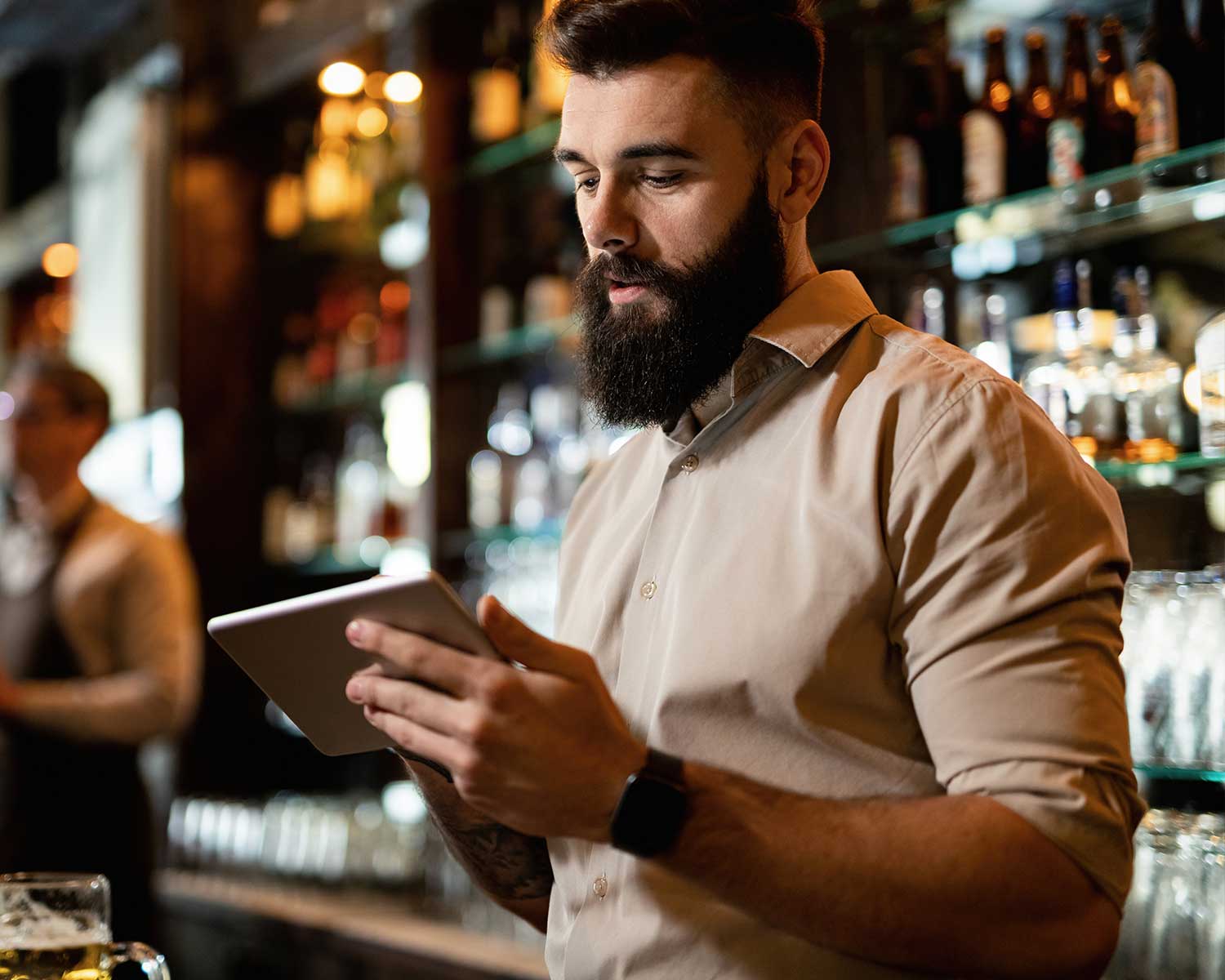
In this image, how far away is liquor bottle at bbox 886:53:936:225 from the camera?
2238 millimetres

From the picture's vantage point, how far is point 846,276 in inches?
51.7

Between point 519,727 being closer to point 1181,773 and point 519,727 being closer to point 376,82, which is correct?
point 1181,773

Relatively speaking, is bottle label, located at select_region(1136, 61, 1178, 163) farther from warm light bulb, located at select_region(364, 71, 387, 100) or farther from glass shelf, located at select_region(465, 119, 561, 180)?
warm light bulb, located at select_region(364, 71, 387, 100)

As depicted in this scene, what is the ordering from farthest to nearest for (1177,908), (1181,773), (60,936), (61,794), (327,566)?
(327,566)
(61,794)
(1181,773)
(1177,908)
(60,936)

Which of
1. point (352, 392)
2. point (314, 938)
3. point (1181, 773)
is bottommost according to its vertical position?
point (314, 938)

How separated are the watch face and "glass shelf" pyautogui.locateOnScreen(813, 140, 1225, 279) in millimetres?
1323

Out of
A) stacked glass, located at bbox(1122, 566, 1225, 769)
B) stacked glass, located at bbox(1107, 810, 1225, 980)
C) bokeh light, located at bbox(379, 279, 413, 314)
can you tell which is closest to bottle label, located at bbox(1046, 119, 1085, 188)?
stacked glass, located at bbox(1122, 566, 1225, 769)

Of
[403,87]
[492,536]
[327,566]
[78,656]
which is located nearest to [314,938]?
[78,656]

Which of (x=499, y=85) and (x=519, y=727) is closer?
(x=519, y=727)

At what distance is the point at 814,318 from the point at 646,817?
514 millimetres

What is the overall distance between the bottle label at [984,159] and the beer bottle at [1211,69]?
322mm

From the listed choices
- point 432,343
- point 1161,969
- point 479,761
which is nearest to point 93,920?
point 479,761

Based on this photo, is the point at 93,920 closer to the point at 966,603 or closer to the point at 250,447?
the point at 966,603

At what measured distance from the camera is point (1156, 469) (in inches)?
74.6
